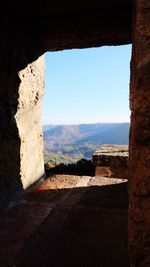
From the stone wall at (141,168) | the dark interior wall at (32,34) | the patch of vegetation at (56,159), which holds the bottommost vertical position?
the patch of vegetation at (56,159)

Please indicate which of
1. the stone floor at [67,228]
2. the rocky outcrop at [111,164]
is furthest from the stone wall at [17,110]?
the rocky outcrop at [111,164]

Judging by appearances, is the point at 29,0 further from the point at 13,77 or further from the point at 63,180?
the point at 63,180

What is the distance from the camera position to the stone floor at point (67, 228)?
1377 millimetres

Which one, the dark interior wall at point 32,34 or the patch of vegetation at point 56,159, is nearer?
the dark interior wall at point 32,34

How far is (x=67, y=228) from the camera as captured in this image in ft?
5.65

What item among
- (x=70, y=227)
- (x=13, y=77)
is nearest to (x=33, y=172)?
(x=13, y=77)

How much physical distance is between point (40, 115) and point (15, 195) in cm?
92

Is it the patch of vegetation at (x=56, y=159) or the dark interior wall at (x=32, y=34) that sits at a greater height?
the dark interior wall at (x=32, y=34)

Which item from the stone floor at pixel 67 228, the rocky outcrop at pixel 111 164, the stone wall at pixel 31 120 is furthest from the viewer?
the rocky outcrop at pixel 111 164

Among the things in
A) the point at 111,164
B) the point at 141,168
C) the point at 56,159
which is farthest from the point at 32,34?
the point at 56,159

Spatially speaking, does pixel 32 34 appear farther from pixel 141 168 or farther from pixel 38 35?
pixel 141 168

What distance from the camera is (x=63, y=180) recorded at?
297 centimetres

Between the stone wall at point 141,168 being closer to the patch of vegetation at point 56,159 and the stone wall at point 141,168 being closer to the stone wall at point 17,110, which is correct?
the stone wall at point 17,110

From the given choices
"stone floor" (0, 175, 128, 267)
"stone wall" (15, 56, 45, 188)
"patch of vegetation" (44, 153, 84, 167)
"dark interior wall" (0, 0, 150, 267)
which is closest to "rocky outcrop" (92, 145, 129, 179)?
"patch of vegetation" (44, 153, 84, 167)
